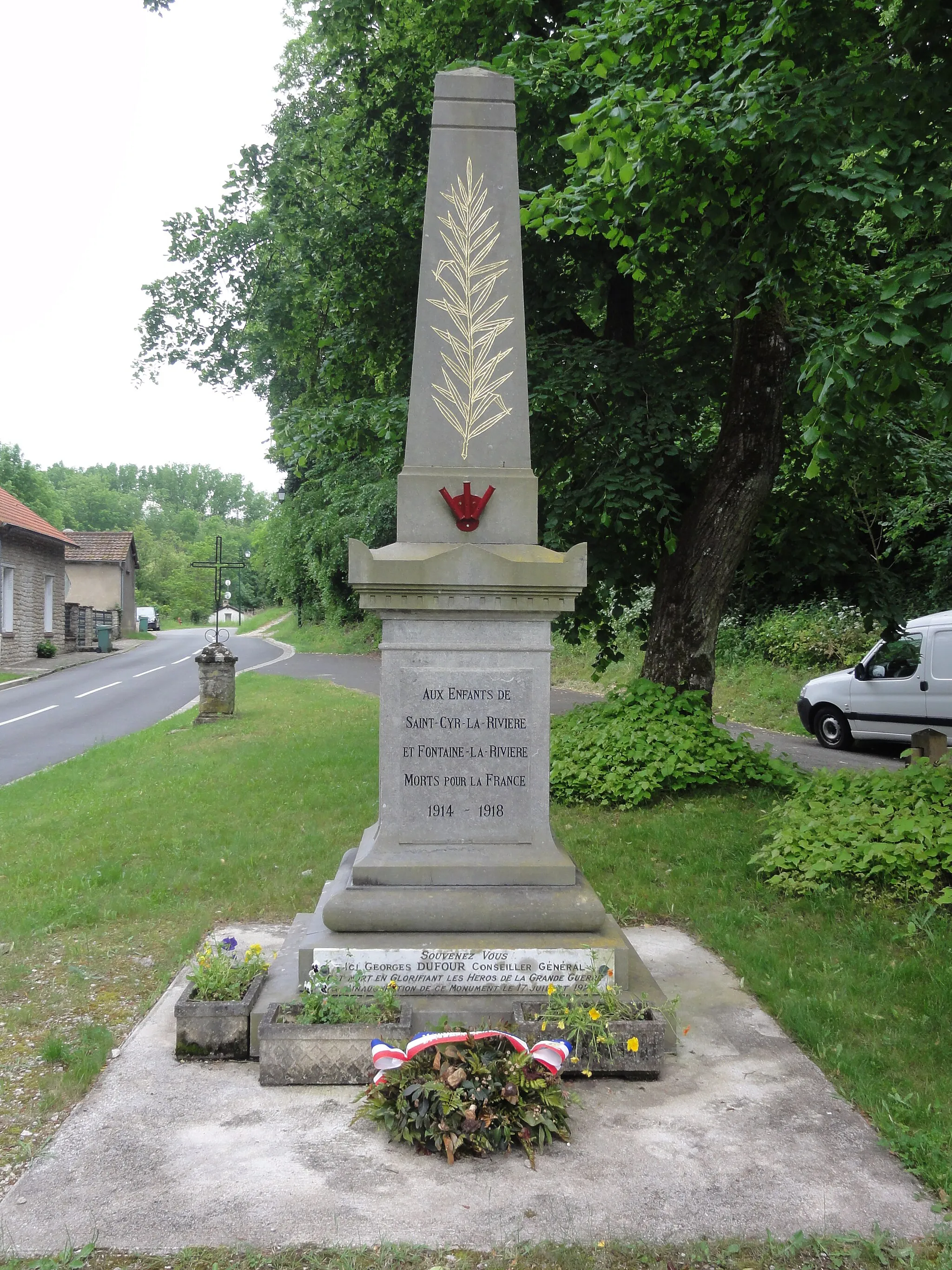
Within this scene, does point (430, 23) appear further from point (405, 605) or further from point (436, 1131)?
point (436, 1131)

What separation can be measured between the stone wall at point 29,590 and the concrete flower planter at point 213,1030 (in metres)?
29.0

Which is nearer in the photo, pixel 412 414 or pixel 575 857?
pixel 412 414

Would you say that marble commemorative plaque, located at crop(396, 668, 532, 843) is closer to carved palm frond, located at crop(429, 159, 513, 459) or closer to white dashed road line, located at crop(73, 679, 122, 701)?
carved palm frond, located at crop(429, 159, 513, 459)

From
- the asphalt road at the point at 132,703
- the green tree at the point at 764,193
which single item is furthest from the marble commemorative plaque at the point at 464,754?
the asphalt road at the point at 132,703

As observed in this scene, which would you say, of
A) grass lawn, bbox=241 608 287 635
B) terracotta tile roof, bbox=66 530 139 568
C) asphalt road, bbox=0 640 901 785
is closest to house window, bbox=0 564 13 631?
asphalt road, bbox=0 640 901 785

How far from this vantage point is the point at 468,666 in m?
4.72

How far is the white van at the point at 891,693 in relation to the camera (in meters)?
12.3

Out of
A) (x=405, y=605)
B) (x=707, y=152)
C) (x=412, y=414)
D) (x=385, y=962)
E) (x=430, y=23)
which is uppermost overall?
(x=430, y=23)

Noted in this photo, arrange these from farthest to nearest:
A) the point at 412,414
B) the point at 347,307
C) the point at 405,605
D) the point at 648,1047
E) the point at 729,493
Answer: the point at 347,307, the point at 729,493, the point at 412,414, the point at 405,605, the point at 648,1047

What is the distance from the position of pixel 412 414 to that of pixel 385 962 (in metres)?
2.72

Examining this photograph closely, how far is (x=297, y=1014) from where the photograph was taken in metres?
4.12

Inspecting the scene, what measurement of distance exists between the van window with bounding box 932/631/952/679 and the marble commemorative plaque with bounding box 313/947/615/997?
31.7 feet

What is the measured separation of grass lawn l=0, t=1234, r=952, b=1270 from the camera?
2.83 m

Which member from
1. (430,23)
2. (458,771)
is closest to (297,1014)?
(458,771)
